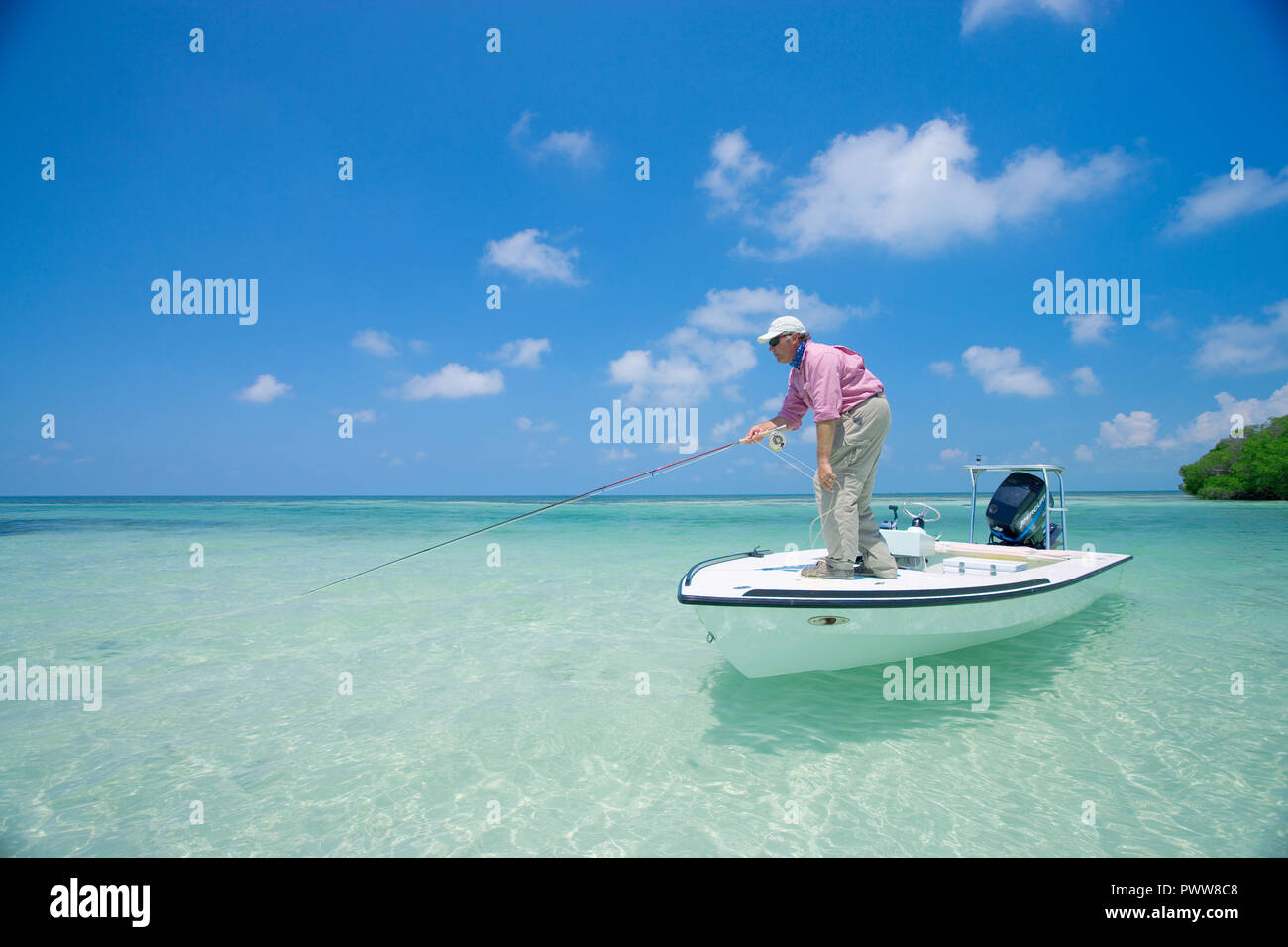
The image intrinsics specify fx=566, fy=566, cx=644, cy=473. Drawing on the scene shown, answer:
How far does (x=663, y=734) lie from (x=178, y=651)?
5.85m

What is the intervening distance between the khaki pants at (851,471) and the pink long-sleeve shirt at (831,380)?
119 millimetres

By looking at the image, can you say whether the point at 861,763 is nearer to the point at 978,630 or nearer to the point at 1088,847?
the point at 1088,847

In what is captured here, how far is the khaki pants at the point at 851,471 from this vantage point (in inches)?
190

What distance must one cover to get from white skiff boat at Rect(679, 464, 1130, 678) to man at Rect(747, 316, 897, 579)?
0.30 metres

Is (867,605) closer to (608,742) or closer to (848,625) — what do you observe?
(848,625)

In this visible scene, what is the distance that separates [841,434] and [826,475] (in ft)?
1.46

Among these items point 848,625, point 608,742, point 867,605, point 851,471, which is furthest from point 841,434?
point 608,742

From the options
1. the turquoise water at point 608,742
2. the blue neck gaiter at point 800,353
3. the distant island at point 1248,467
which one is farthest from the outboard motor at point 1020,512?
the distant island at point 1248,467

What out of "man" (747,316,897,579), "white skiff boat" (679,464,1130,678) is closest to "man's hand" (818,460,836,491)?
"man" (747,316,897,579)

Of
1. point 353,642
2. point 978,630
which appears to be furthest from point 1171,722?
point 353,642

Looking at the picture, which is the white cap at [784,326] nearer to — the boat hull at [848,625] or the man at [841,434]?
the man at [841,434]

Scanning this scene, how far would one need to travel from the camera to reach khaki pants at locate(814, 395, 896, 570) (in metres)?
4.83

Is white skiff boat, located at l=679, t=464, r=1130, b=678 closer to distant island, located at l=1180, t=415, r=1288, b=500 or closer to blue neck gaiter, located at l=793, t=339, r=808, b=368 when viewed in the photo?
blue neck gaiter, located at l=793, t=339, r=808, b=368
